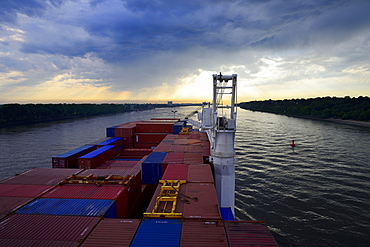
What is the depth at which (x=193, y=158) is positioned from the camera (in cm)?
1991

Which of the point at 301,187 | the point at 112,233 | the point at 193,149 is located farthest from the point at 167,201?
the point at 301,187

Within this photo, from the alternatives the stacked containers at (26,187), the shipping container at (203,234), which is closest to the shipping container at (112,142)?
the stacked containers at (26,187)

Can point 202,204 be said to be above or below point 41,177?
above

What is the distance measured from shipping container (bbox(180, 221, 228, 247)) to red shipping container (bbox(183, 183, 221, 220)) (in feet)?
1.65

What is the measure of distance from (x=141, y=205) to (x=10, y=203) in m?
8.94

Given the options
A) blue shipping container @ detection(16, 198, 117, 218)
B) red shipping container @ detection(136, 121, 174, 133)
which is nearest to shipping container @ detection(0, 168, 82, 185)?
blue shipping container @ detection(16, 198, 117, 218)

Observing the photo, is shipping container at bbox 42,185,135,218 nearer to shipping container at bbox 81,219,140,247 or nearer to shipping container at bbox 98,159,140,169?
shipping container at bbox 81,219,140,247

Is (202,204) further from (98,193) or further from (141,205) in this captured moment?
(141,205)

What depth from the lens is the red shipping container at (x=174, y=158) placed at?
742 inches

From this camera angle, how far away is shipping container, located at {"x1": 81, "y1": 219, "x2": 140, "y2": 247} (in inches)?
303

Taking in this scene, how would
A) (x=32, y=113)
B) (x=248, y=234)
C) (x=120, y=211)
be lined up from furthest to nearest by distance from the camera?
(x=32, y=113) → (x=120, y=211) → (x=248, y=234)

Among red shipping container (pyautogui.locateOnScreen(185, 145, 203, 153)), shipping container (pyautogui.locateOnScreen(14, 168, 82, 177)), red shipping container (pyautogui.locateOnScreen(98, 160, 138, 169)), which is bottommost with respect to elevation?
red shipping container (pyautogui.locateOnScreen(98, 160, 138, 169))

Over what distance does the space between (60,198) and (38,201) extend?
1.10 m

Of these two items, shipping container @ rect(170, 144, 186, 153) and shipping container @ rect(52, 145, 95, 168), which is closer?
shipping container @ rect(170, 144, 186, 153)
